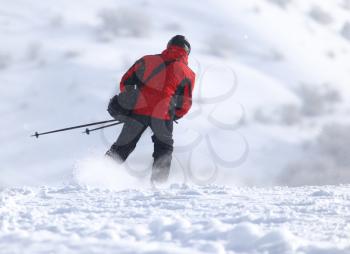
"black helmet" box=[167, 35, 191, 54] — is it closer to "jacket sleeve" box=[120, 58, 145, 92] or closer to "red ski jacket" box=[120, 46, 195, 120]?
"red ski jacket" box=[120, 46, 195, 120]

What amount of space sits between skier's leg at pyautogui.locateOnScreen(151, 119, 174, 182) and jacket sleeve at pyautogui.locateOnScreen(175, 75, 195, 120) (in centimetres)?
24

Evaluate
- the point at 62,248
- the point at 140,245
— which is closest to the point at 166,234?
the point at 140,245

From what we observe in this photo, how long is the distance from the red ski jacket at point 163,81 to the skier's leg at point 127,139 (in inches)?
7.0

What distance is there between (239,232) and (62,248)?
1.35m

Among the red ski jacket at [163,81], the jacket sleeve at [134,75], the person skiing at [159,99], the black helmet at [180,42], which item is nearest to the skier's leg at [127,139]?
the person skiing at [159,99]

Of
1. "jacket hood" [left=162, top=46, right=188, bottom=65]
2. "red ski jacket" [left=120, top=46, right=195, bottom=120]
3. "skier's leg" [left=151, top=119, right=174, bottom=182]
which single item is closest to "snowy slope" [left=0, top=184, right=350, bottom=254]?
"skier's leg" [left=151, top=119, right=174, bottom=182]

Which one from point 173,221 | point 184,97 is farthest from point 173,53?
point 173,221

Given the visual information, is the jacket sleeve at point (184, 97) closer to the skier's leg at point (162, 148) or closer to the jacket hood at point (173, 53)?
the skier's leg at point (162, 148)

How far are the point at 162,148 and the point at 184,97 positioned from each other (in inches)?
32.0

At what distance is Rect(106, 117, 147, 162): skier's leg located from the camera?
8.41 metres

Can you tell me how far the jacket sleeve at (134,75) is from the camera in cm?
839

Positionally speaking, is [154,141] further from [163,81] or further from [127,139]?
[163,81]

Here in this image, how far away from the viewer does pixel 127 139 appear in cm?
851

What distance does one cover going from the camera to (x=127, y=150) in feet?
28.2
